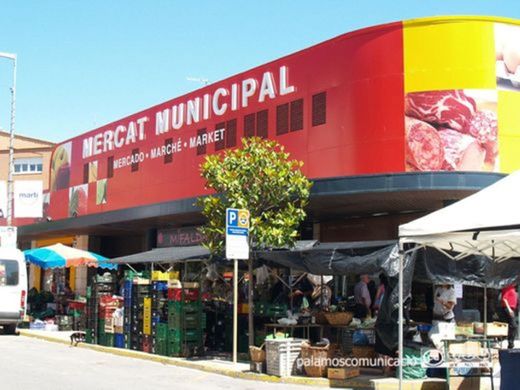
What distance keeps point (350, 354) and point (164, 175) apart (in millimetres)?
13876

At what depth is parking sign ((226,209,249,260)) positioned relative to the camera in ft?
49.4

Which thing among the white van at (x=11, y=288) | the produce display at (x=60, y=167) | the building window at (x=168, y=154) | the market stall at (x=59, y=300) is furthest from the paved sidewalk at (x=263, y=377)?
the produce display at (x=60, y=167)

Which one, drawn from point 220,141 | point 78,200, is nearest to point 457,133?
point 220,141

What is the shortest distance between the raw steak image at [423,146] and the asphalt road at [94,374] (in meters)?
6.74

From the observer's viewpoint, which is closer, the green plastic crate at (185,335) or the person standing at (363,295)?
the green plastic crate at (185,335)

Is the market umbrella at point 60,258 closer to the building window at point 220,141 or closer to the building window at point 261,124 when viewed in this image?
the building window at point 220,141

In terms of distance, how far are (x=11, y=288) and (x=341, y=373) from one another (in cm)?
1303

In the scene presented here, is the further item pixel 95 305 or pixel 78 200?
pixel 78 200

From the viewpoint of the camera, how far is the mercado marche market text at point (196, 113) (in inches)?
857

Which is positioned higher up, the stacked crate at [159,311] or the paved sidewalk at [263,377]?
the stacked crate at [159,311]

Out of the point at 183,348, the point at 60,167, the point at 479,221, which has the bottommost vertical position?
the point at 183,348

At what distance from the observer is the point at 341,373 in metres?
13.2

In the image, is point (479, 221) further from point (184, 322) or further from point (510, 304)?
point (184, 322)

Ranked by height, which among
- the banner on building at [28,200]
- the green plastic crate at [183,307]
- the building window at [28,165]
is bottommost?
the green plastic crate at [183,307]
